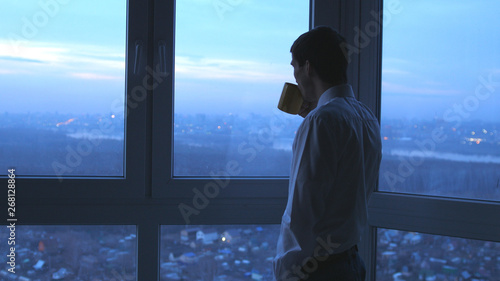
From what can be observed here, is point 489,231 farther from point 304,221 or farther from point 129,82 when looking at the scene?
point 129,82

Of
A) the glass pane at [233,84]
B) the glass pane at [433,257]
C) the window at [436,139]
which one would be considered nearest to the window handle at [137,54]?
the glass pane at [233,84]

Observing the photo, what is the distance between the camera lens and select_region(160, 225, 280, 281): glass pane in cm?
179

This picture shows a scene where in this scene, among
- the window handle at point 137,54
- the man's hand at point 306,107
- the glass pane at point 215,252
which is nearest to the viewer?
the man's hand at point 306,107

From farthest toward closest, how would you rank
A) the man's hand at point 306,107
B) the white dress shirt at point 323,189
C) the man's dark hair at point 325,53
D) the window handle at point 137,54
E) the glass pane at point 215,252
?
the glass pane at point 215,252, the window handle at point 137,54, the man's hand at point 306,107, the man's dark hair at point 325,53, the white dress shirt at point 323,189

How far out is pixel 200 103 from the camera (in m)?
1.77

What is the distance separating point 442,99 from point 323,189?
85 centimetres

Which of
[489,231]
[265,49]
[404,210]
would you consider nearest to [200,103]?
[265,49]

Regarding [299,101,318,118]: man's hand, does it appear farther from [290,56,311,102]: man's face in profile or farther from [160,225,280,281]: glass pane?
[160,225,280,281]: glass pane

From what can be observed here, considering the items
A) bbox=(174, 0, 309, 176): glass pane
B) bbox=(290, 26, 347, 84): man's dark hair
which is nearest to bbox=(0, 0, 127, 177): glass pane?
bbox=(174, 0, 309, 176): glass pane

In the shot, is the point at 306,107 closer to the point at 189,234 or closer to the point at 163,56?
the point at 163,56

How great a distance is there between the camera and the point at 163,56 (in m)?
1.70

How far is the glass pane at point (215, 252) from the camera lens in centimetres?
179

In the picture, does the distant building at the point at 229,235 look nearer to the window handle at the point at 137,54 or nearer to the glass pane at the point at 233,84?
the glass pane at the point at 233,84

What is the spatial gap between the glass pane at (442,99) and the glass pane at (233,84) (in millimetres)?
431
